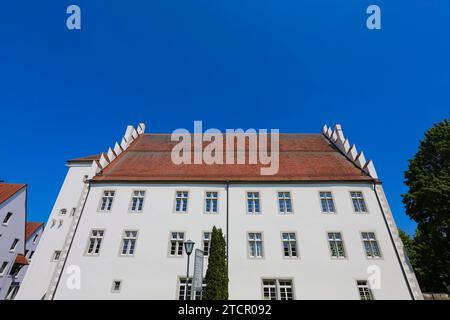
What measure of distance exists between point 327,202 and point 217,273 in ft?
34.9

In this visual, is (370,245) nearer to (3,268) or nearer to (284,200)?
(284,200)

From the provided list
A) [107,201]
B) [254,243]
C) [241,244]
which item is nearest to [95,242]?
[107,201]

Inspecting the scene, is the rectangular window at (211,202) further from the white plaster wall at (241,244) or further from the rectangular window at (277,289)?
the rectangular window at (277,289)

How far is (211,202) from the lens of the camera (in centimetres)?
1864

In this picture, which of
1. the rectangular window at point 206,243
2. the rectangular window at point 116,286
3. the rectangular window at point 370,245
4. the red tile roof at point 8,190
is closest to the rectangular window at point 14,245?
the red tile roof at point 8,190

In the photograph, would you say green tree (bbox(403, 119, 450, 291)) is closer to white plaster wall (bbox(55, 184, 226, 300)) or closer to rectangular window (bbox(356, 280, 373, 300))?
rectangular window (bbox(356, 280, 373, 300))

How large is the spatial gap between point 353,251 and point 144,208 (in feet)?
55.0

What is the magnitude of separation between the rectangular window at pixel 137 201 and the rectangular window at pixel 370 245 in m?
18.0

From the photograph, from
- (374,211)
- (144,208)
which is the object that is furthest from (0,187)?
(374,211)

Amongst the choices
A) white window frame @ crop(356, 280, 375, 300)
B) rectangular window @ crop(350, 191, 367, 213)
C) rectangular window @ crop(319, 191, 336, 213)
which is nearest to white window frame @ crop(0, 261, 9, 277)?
rectangular window @ crop(319, 191, 336, 213)

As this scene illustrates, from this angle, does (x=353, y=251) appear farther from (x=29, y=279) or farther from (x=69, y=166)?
(x=69, y=166)

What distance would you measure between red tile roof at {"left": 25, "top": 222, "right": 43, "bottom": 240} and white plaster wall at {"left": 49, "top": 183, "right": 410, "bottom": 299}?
23140mm

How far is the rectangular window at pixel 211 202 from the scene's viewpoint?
18.3 meters

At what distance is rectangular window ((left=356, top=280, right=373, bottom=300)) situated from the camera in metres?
14.7
